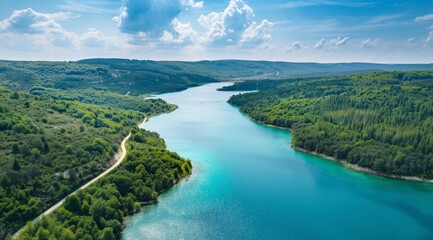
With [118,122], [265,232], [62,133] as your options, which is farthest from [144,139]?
[265,232]

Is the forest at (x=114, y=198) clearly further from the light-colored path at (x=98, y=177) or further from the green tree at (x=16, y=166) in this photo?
the green tree at (x=16, y=166)

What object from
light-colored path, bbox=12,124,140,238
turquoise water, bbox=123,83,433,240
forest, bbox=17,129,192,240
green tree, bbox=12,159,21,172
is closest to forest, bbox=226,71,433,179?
turquoise water, bbox=123,83,433,240

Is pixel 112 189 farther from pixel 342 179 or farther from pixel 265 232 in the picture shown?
pixel 342 179

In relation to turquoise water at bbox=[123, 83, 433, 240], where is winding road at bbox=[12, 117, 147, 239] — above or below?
above

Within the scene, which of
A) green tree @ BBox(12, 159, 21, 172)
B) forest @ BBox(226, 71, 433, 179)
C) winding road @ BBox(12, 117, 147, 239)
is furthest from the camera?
forest @ BBox(226, 71, 433, 179)

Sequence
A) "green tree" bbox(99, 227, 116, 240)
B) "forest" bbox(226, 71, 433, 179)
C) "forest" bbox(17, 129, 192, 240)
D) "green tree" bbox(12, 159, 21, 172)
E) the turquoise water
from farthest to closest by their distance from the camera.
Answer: "forest" bbox(226, 71, 433, 179) < "green tree" bbox(12, 159, 21, 172) < the turquoise water < "green tree" bbox(99, 227, 116, 240) < "forest" bbox(17, 129, 192, 240)

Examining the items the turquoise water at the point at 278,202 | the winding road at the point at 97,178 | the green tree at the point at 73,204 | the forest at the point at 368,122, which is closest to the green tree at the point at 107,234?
the turquoise water at the point at 278,202

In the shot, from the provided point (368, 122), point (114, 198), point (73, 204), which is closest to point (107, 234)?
point (114, 198)

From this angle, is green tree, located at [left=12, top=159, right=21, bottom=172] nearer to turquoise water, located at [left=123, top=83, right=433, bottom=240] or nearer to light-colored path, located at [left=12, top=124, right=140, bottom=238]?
light-colored path, located at [left=12, top=124, right=140, bottom=238]
